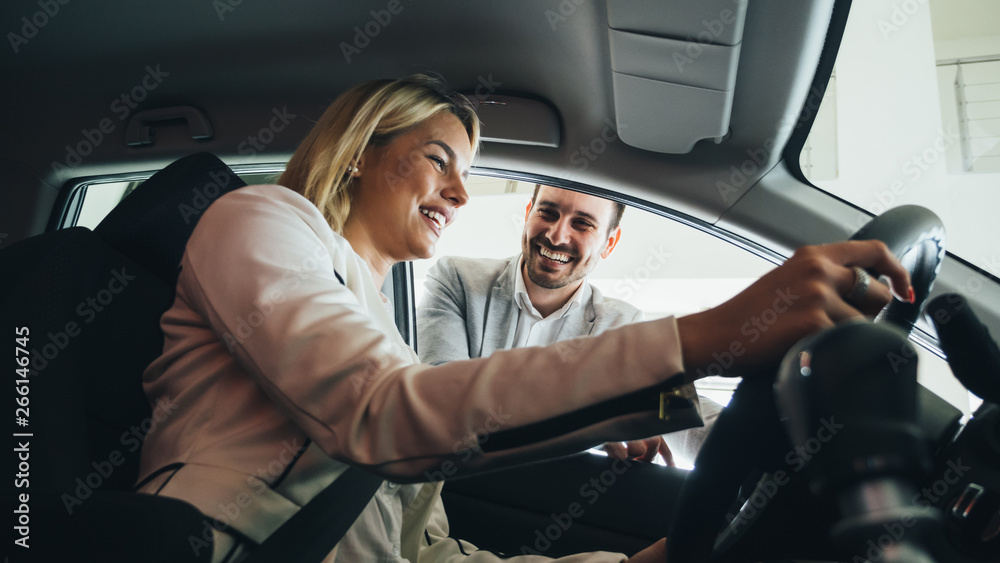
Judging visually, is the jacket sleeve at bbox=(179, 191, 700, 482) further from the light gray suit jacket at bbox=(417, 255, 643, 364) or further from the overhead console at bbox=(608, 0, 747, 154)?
the light gray suit jacket at bbox=(417, 255, 643, 364)

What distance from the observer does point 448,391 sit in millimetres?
507

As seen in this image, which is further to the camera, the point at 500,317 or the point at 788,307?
the point at 500,317

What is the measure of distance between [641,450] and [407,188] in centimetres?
76

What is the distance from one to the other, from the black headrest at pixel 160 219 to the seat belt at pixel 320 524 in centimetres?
41

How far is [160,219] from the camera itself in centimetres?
94

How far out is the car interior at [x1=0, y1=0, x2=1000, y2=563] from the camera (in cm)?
45

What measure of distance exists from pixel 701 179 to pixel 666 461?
0.66 metres

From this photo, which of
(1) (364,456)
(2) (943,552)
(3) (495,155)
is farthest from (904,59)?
(1) (364,456)

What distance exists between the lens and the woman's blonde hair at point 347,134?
1.24 meters

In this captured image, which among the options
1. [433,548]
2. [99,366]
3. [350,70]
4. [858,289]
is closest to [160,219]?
[99,366]

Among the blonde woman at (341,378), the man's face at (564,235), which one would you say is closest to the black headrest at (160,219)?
the blonde woman at (341,378)

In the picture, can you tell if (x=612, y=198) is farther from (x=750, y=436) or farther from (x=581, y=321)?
(x=750, y=436)

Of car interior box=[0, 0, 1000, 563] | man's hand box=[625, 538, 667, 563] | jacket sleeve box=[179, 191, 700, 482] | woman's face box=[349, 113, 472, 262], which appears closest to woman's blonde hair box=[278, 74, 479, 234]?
woman's face box=[349, 113, 472, 262]

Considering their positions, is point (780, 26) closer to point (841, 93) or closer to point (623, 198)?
point (841, 93)
